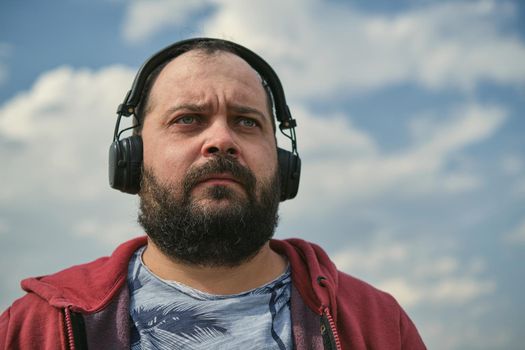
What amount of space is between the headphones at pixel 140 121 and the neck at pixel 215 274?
481mm

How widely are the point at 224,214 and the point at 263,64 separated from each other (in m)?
1.29

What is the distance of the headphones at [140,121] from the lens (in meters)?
3.16

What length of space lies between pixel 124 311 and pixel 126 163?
3.02ft

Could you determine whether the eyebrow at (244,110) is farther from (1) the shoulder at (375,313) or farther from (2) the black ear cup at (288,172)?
(1) the shoulder at (375,313)

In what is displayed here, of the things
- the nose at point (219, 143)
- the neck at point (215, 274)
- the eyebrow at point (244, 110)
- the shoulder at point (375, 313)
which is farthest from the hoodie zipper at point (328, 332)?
the eyebrow at point (244, 110)

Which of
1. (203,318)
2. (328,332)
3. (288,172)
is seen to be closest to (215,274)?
(203,318)

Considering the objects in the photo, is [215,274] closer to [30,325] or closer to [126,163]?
[126,163]

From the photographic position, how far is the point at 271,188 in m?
3.12

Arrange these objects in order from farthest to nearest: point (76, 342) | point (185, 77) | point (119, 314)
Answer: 1. point (185, 77)
2. point (119, 314)
3. point (76, 342)

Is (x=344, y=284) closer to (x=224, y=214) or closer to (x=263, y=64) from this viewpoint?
(x=224, y=214)

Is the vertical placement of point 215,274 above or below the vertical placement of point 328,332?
above

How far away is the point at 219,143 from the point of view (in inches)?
115

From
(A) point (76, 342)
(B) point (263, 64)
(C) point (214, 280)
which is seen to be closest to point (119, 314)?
(A) point (76, 342)

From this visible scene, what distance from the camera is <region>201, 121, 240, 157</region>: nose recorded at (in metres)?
2.92
